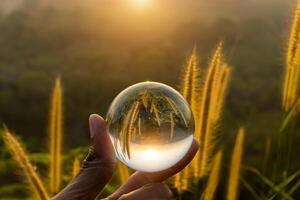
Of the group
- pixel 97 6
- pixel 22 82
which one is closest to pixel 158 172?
pixel 22 82

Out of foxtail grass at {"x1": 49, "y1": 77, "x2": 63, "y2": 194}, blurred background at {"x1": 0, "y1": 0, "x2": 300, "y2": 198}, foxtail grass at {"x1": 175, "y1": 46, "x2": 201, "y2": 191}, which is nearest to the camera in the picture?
foxtail grass at {"x1": 175, "y1": 46, "x2": 201, "y2": 191}

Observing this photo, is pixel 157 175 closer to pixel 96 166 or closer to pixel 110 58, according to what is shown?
pixel 96 166

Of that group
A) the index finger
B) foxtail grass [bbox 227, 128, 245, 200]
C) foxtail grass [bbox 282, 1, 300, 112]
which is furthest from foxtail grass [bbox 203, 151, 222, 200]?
the index finger

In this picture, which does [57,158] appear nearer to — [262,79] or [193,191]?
[193,191]

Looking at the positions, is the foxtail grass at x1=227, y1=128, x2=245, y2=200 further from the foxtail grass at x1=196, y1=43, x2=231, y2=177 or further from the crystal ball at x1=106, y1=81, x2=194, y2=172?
the crystal ball at x1=106, y1=81, x2=194, y2=172

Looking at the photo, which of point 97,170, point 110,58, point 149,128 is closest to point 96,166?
point 97,170

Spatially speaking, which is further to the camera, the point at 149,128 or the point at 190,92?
the point at 190,92
